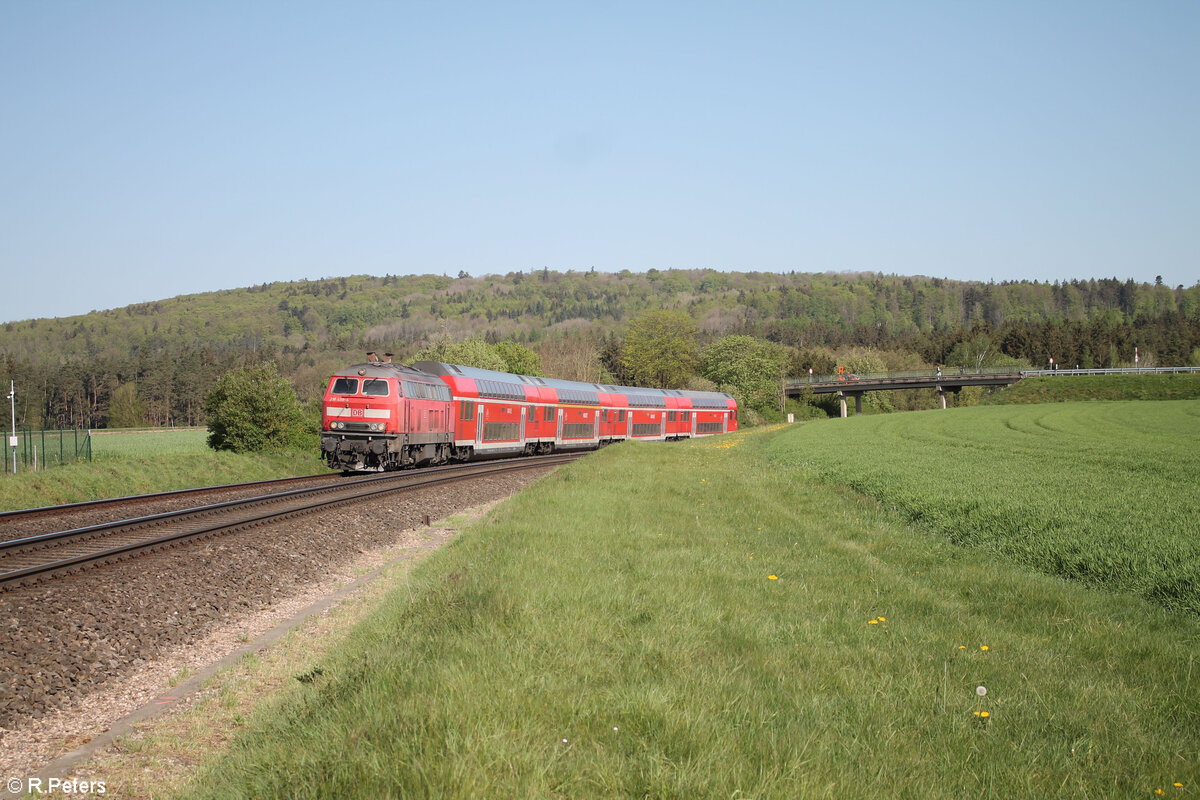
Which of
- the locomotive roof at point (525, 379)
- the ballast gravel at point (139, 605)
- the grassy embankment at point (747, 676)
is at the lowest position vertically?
the ballast gravel at point (139, 605)

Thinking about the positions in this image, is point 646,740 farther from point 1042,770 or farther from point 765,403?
point 765,403

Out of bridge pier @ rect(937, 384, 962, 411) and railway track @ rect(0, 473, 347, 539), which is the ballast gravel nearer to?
railway track @ rect(0, 473, 347, 539)

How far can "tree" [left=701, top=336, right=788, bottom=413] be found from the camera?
11462cm

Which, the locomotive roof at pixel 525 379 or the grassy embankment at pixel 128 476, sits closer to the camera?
the grassy embankment at pixel 128 476

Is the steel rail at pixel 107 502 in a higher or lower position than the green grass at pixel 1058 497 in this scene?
lower

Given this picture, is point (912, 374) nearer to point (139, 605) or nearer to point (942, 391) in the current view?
point (942, 391)

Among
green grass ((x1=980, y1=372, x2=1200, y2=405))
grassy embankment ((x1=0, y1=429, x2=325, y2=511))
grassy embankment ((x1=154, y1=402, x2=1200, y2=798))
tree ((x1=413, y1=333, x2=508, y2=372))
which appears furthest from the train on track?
green grass ((x1=980, y1=372, x2=1200, y2=405))

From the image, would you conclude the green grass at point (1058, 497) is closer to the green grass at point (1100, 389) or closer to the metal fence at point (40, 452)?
the metal fence at point (40, 452)

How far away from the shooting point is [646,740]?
438 centimetres

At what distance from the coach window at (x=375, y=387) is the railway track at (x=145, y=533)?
560 centimetres

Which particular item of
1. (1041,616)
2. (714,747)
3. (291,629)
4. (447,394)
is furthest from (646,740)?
(447,394)

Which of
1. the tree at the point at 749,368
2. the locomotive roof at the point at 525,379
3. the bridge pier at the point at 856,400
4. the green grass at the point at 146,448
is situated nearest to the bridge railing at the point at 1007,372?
the bridge pier at the point at 856,400

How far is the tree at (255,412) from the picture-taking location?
36031mm

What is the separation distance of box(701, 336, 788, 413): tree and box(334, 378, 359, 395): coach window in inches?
3494
